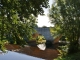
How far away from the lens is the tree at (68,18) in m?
22.5

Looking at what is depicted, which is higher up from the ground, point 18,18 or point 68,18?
point 18,18

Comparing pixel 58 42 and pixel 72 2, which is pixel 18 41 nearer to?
pixel 72 2

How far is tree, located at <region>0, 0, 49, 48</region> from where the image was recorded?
6340mm

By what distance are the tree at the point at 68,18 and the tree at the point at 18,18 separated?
1539cm

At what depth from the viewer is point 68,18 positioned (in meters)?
22.9

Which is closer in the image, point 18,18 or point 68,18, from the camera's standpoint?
point 18,18

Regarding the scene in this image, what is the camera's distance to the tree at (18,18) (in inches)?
250

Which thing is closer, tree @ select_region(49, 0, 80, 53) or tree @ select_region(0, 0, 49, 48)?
tree @ select_region(0, 0, 49, 48)

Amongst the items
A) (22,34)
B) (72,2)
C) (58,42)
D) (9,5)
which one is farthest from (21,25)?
(58,42)

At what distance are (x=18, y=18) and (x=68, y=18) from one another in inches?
646

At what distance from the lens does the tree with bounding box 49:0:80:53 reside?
22453 millimetres

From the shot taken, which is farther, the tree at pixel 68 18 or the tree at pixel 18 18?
the tree at pixel 68 18

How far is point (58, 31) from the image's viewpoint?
2430 centimetres

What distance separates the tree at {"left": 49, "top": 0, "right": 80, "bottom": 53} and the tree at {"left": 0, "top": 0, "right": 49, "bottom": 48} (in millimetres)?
15392
